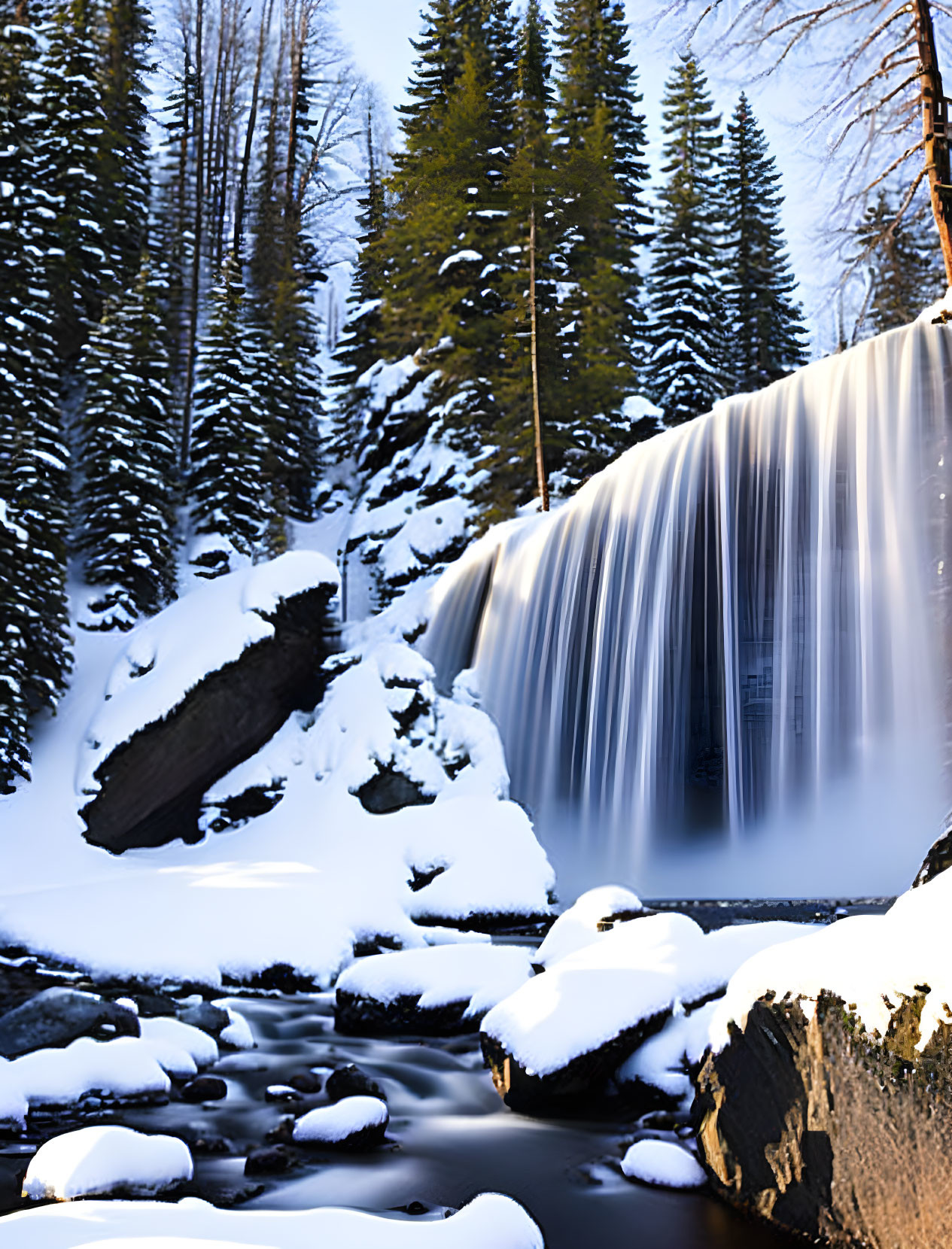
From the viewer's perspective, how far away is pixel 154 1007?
6543mm

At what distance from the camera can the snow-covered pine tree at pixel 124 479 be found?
17.5 meters

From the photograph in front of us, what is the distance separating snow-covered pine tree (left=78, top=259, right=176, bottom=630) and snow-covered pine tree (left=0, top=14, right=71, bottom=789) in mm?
664

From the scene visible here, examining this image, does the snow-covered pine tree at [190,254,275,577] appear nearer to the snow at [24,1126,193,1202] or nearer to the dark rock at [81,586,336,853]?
the dark rock at [81,586,336,853]

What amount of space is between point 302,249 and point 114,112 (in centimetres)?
1020

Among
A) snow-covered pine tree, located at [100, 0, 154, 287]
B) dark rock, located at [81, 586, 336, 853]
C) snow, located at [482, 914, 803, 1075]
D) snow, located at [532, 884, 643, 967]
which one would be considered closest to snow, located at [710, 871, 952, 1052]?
snow, located at [482, 914, 803, 1075]

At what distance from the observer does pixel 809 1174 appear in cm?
331

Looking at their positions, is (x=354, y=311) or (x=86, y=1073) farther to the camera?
(x=354, y=311)

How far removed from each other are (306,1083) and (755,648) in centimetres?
782

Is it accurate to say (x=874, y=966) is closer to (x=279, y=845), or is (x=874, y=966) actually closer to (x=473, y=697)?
Answer: (x=279, y=845)

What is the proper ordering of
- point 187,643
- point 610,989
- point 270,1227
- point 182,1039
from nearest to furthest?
point 270,1227
point 610,989
point 182,1039
point 187,643

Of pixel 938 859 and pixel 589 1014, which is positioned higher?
pixel 938 859

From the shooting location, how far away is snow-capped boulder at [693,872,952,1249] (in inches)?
111

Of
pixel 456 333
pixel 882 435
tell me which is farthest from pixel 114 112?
pixel 882 435

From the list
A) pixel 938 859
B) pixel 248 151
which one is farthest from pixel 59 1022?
pixel 248 151
